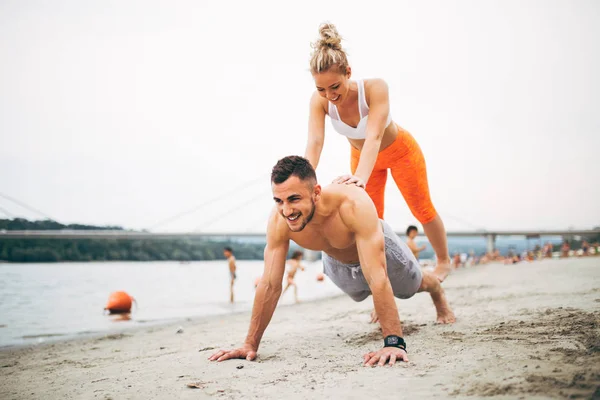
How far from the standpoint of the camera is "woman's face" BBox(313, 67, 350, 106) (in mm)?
3754

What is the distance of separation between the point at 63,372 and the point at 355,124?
3413 millimetres

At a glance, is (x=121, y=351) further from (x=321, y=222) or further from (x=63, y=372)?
(x=321, y=222)

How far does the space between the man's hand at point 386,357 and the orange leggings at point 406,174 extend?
2124 mm

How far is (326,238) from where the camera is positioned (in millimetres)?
3701

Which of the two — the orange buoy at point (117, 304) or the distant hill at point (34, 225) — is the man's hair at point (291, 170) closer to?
the orange buoy at point (117, 304)

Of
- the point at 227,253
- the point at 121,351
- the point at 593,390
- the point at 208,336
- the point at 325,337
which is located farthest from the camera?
the point at 227,253

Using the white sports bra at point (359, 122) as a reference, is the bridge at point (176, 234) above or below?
below

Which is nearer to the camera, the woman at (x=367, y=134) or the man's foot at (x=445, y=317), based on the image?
the woman at (x=367, y=134)

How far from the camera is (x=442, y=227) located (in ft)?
16.9

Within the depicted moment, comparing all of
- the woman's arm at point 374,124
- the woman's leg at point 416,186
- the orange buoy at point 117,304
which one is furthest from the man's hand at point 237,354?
the orange buoy at point 117,304

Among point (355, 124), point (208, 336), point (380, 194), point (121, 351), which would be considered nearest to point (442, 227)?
point (380, 194)

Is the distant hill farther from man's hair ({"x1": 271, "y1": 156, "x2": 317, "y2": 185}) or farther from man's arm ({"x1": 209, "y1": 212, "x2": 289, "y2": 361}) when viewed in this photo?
man's hair ({"x1": 271, "y1": 156, "x2": 317, "y2": 185})

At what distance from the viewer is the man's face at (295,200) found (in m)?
3.16

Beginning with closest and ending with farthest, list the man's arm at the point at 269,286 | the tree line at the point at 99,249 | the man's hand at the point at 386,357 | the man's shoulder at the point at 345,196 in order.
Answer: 1. the man's hand at the point at 386,357
2. the man's shoulder at the point at 345,196
3. the man's arm at the point at 269,286
4. the tree line at the point at 99,249
